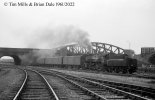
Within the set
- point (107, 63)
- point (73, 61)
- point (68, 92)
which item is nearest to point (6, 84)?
point (68, 92)

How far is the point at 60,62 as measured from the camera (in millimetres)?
53656

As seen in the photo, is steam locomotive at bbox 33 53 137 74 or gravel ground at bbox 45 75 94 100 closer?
gravel ground at bbox 45 75 94 100

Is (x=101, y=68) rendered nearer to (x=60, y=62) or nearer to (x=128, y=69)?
(x=128, y=69)

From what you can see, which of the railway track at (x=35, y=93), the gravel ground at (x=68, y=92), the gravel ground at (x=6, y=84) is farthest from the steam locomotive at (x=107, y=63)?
the railway track at (x=35, y=93)

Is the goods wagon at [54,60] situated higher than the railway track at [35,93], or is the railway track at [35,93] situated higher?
the goods wagon at [54,60]

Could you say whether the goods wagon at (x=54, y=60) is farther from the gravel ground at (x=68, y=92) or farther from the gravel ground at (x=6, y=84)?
the gravel ground at (x=68, y=92)

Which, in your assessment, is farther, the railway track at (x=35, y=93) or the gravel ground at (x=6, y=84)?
the gravel ground at (x=6, y=84)

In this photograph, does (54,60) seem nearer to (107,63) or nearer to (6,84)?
(107,63)

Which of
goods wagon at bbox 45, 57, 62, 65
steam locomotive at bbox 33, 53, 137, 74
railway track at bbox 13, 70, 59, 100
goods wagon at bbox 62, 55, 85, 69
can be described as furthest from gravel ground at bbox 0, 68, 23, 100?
goods wagon at bbox 45, 57, 62, 65

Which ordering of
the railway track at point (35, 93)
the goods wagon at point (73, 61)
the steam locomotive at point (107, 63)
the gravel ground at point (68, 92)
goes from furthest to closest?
the goods wagon at point (73, 61)
the steam locomotive at point (107, 63)
the gravel ground at point (68, 92)
the railway track at point (35, 93)

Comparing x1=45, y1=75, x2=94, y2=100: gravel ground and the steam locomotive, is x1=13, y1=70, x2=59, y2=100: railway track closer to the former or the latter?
x1=45, y1=75, x2=94, y2=100: gravel ground

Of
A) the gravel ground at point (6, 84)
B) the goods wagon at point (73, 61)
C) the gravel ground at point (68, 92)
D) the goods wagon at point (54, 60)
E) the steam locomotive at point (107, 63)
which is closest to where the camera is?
the gravel ground at point (68, 92)

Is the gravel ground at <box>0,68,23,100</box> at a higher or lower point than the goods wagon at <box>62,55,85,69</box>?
lower

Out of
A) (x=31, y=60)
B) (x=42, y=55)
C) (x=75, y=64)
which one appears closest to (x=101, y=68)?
(x=75, y=64)
